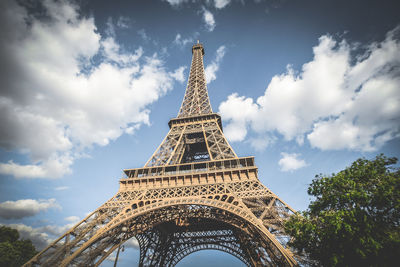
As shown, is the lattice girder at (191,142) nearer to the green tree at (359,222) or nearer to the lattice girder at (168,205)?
Result: the lattice girder at (168,205)

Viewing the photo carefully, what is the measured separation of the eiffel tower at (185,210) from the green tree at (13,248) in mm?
11892

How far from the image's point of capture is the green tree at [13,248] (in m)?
18.3

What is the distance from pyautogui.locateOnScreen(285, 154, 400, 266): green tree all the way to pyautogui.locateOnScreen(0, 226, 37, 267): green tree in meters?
26.3

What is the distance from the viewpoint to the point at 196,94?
1145 inches

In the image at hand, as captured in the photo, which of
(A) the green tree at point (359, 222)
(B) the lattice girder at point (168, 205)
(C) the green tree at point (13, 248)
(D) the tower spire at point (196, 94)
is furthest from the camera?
(D) the tower spire at point (196, 94)

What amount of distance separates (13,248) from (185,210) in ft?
66.5

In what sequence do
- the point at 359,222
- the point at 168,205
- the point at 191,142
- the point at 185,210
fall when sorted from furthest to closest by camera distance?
the point at 191,142 → the point at 185,210 → the point at 168,205 → the point at 359,222

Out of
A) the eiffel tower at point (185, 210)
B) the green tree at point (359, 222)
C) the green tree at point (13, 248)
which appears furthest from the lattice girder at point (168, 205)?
the green tree at point (13, 248)

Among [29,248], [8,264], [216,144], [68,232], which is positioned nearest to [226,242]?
[216,144]

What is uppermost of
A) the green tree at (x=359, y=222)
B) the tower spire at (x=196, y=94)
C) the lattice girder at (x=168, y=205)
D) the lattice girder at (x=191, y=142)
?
the tower spire at (x=196, y=94)

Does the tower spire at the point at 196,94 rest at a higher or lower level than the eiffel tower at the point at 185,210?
higher

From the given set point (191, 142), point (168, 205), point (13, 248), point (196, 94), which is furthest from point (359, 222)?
point (13, 248)

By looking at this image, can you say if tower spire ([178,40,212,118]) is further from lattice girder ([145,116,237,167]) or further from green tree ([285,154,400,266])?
green tree ([285,154,400,266])

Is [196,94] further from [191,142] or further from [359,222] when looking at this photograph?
[359,222]
